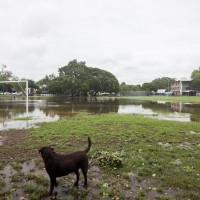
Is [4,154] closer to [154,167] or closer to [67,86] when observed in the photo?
[154,167]

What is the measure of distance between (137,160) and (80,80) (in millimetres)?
76122

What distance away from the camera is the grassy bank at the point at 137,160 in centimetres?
575

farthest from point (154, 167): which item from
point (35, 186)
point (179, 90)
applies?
point (179, 90)

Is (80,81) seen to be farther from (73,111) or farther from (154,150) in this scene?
(154,150)

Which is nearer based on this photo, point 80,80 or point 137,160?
point 137,160

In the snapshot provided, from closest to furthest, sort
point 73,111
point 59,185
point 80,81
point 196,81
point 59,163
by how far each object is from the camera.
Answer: point 59,163 < point 59,185 < point 73,111 < point 80,81 < point 196,81

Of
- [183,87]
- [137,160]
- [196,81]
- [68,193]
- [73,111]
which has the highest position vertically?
[196,81]

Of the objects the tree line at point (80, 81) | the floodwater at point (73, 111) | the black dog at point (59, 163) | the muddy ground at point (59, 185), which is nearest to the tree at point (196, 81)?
the tree line at point (80, 81)

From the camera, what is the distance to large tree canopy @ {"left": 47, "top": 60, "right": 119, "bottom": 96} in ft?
267

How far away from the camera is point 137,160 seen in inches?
308

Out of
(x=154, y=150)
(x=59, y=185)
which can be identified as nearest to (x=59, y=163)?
(x=59, y=185)

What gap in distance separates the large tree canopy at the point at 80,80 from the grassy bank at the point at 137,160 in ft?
227

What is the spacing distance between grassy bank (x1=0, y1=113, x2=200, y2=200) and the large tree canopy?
227 ft

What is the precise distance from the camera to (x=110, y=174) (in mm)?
6762
